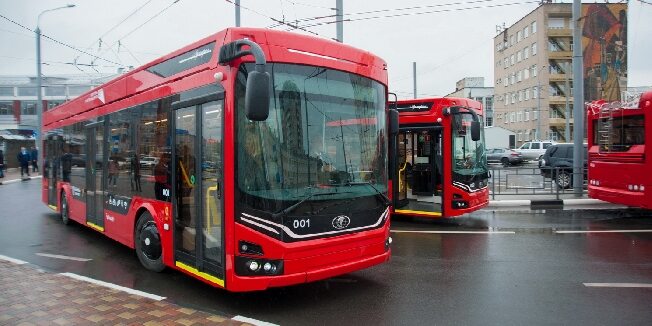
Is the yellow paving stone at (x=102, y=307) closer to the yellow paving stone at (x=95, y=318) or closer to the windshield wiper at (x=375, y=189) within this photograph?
the yellow paving stone at (x=95, y=318)

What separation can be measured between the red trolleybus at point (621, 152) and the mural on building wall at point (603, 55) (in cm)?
1234

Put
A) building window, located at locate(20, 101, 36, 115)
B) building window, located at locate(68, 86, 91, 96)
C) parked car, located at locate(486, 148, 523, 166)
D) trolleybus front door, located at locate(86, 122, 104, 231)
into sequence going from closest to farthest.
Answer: trolleybus front door, located at locate(86, 122, 104, 231) → parked car, located at locate(486, 148, 523, 166) → building window, located at locate(68, 86, 91, 96) → building window, located at locate(20, 101, 36, 115)

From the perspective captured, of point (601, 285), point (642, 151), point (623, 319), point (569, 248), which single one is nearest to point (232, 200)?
point (623, 319)

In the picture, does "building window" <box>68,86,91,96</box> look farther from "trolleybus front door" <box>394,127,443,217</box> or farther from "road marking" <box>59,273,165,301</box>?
"road marking" <box>59,273,165,301</box>

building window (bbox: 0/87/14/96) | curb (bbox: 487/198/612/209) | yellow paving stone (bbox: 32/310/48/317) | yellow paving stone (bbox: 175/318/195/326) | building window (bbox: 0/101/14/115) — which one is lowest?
yellow paving stone (bbox: 175/318/195/326)

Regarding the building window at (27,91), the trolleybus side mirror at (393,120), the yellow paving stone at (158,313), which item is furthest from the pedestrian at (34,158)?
the building window at (27,91)

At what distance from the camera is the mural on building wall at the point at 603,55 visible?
2434 cm

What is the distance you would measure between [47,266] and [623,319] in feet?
25.0

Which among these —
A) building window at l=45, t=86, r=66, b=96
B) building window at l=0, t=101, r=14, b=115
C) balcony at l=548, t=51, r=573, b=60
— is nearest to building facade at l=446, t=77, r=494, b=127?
balcony at l=548, t=51, r=573, b=60

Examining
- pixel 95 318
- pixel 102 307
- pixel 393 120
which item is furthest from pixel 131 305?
pixel 393 120

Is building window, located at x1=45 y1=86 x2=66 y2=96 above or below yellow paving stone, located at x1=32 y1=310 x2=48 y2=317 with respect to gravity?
above

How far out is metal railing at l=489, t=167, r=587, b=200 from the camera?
16.0 metres

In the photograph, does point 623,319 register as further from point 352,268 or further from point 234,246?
point 234,246

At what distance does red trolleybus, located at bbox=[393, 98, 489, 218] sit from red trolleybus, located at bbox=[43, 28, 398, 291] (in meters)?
4.89
